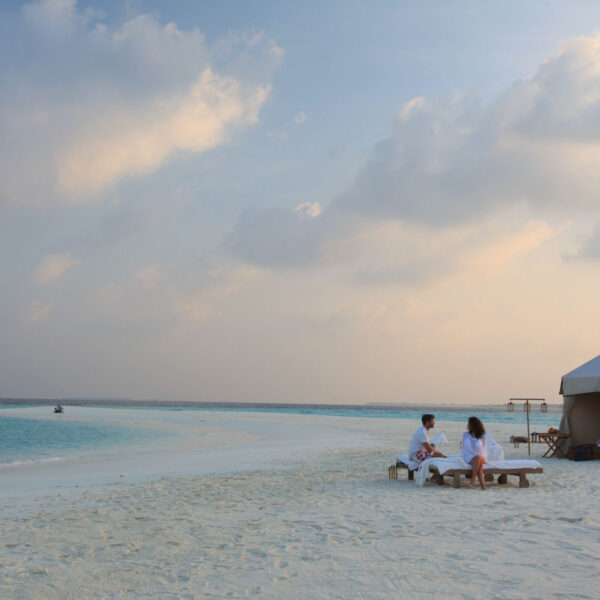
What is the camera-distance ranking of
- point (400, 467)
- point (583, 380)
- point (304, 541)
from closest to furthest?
point (304, 541) → point (400, 467) → point (583, 380)

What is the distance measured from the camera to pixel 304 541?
22.1 ft

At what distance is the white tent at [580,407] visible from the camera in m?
16.2

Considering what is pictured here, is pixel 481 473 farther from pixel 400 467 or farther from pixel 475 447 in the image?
pixel 400 467

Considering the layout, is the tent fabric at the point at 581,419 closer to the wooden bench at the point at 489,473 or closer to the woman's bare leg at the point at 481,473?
the wooden bench at the point at 489,473

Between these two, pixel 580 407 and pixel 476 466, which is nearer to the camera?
pixel 476 466

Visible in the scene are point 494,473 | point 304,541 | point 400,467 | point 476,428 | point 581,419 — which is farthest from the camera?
point 581,419

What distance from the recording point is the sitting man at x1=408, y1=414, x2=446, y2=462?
11.4 metres

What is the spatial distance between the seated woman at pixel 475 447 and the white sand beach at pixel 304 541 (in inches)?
19.3

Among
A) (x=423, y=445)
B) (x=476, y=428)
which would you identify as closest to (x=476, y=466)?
(x=476, y=428)

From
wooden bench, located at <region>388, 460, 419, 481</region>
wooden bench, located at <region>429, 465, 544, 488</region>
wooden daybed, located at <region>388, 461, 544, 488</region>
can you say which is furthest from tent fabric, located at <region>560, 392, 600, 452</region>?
wooden bench, located at <region>388, 460, 419, 481</region>

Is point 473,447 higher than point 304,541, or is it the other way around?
point 473,447

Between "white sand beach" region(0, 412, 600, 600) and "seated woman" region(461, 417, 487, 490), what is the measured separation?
49 cm

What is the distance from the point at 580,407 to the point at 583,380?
5.98ft

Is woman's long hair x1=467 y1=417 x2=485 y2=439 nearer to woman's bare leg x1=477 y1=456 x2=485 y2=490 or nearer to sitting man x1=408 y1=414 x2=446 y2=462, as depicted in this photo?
woman's bare leg x1=477 y1=456 x2=485 y2=490
